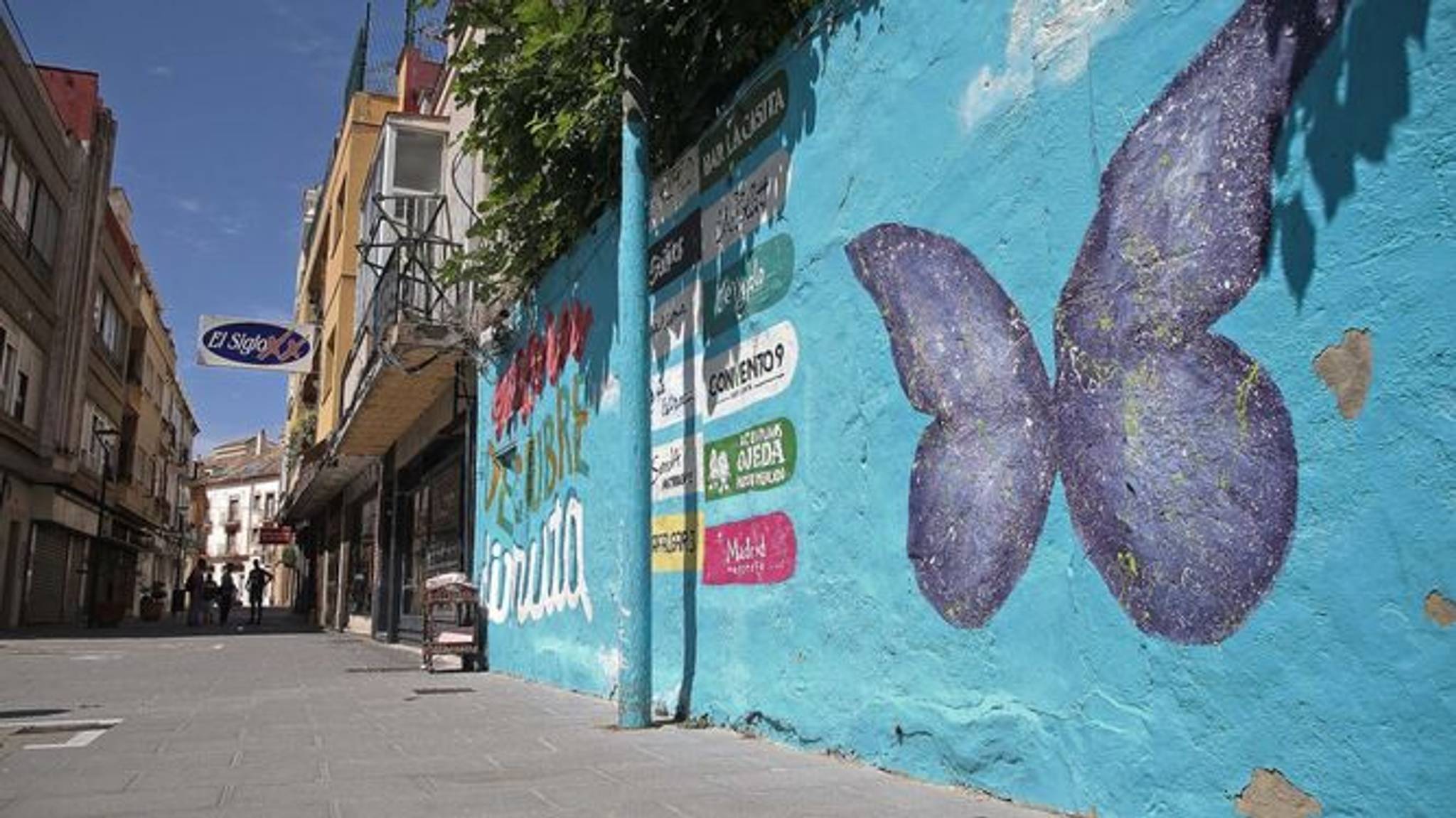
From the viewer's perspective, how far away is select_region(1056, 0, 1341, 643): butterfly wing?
10.1 feet

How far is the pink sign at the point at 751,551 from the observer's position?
18.2 feet

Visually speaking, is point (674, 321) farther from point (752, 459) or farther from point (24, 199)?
point (24, 199)

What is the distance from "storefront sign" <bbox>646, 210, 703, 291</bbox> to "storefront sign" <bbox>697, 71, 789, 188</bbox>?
0.29 metres

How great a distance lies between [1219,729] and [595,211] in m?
6.36

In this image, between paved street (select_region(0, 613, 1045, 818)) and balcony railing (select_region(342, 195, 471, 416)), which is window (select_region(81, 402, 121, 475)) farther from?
paved street (select_region(0, 613, 1045, 818))

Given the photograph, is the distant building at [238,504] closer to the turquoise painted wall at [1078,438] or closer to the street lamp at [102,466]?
the street lamp at [102,466]

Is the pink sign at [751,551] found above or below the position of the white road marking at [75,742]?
above

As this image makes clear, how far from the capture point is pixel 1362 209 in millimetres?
2842

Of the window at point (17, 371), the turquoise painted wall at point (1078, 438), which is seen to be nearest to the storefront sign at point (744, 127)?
the turquoise painted wall at point (1078, 438)

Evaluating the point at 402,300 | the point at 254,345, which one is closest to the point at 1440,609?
the point at 402,300

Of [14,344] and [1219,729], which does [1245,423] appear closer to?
[1219,729]

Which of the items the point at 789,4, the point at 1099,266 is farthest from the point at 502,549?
the point at 1099,266

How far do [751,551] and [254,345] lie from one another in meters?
16.2

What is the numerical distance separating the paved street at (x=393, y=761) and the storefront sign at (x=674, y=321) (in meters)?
2.31
